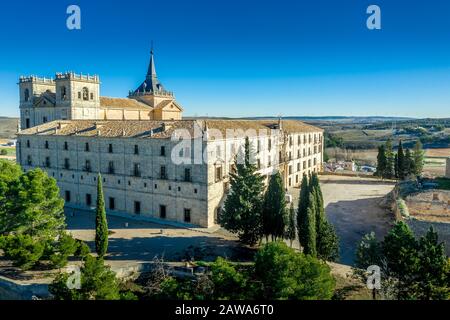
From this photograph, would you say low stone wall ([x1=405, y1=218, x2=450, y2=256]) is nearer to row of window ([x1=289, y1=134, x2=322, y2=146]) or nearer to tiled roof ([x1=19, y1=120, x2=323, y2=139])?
tiled roof ([x1=19, y1=120, x2=323, y2=139])

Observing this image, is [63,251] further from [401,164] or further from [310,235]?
[401,164]

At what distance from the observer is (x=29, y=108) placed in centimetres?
5144

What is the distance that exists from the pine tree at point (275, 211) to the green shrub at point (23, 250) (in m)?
15.5

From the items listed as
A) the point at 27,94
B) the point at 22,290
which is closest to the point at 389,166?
the point at 22,290

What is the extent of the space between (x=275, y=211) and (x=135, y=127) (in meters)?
17.3

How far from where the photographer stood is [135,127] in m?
37.3

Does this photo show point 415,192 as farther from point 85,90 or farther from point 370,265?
point 85,90

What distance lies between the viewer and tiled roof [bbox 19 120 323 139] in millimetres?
34750

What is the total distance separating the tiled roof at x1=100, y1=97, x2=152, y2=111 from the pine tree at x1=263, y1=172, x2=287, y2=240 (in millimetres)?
31911

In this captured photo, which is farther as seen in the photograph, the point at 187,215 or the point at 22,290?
the point at 187,215

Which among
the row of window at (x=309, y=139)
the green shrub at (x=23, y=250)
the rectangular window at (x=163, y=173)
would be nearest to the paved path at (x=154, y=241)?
the rectangular window at (x=163, y=173)

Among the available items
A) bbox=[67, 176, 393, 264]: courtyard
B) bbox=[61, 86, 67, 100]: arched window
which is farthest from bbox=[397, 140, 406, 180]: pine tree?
bbox=[61, 86, 67, 100]: arched window

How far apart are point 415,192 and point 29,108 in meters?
49.6

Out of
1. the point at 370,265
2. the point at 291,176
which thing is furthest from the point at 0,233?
the point at 291,176
